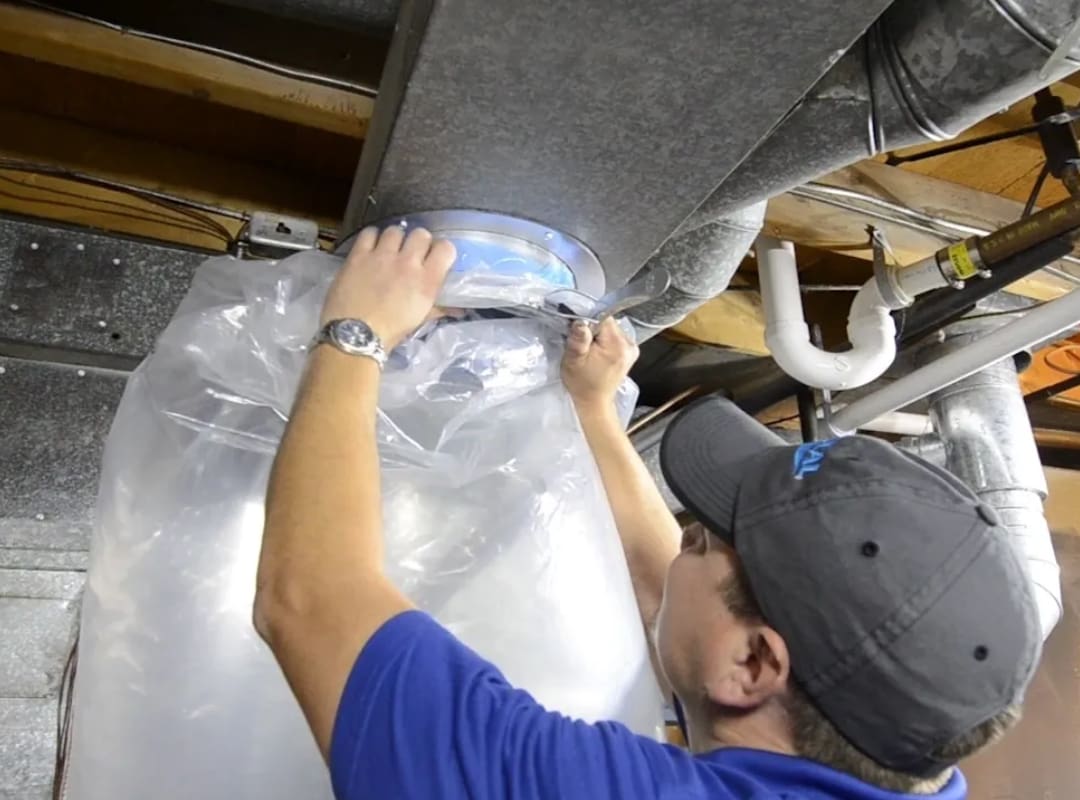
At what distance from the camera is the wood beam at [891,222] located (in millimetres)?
1322

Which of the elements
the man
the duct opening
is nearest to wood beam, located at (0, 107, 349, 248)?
the duct opening

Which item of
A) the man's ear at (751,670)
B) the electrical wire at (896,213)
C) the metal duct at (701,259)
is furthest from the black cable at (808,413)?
the man's ear at (751,670)

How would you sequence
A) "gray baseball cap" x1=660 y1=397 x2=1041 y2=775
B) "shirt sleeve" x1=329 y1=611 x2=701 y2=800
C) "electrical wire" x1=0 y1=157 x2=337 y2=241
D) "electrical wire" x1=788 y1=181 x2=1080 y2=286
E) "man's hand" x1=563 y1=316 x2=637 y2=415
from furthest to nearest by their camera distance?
"electrical wire" x1=788 y1=181 x2=1080 y2=286
"electrical wire" x1=0 y1=157 x2=337 y2=241
"man's hand" x1=563 y1=316 x2=637 y2=415
"gray baseball cap" x1=660 y1=397 x2=1041 y2=775
"shirt sleeve" x1=329 y1=611 x2=701 y2=800

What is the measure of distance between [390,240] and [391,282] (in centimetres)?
5

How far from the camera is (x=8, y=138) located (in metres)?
1.25

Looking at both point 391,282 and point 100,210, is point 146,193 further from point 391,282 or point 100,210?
point 391,282

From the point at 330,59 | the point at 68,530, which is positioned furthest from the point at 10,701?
the point at 330,59

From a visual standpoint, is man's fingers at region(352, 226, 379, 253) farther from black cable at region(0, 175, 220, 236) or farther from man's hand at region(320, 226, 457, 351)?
black cable at region(0, 175, 220, 236)

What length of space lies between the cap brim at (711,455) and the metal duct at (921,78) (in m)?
0.21

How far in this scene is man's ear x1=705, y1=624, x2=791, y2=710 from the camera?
629 millimetres

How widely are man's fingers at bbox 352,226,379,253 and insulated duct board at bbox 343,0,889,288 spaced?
38 mm

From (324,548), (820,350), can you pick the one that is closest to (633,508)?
(324,548)

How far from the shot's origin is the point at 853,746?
623mm

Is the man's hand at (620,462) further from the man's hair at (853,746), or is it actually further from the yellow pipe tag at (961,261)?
the yellow pipe tag at (961,261)
